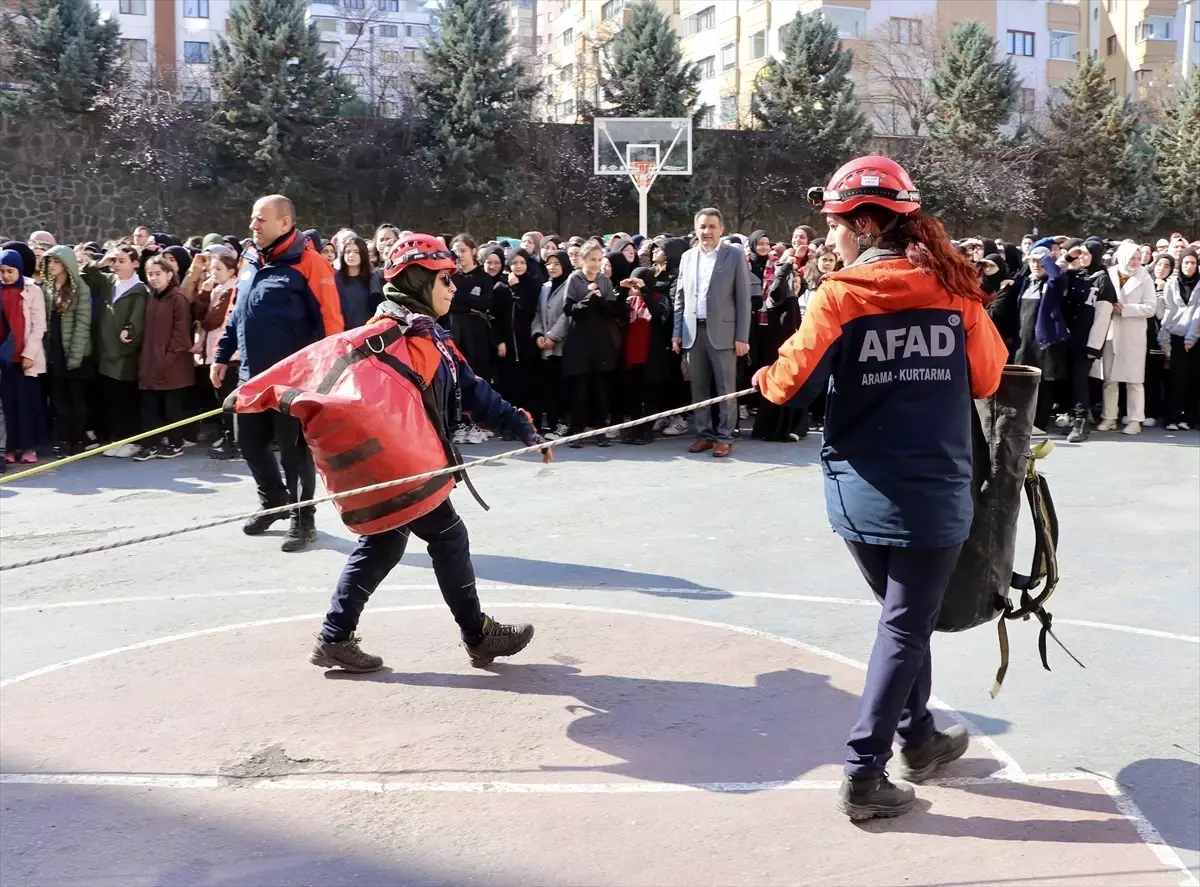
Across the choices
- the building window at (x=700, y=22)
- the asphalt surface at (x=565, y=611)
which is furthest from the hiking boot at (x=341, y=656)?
the building window at (x=700, y=22)

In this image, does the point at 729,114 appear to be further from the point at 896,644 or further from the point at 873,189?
the point at 896,644

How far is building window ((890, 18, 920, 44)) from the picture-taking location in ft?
162

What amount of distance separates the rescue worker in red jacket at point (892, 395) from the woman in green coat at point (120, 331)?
367 inches

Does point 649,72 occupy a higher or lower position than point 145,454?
higher

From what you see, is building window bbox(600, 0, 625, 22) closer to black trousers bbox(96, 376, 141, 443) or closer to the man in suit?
A: the man in suit

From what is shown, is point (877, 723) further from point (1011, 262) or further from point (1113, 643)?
point (1011, 262)

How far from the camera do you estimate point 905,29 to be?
50.1 m

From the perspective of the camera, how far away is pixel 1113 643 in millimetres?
6000

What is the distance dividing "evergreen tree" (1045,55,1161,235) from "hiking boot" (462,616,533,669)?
38.7m

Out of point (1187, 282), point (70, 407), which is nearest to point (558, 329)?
point (70, 407)

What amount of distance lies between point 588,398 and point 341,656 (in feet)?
24.8

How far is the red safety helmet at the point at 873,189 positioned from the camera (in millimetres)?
3846

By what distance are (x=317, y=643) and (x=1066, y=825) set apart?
3.12 m

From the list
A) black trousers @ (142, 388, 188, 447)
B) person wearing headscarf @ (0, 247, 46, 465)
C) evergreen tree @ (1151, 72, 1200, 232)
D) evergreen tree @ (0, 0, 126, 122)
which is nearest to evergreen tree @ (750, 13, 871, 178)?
evergreen tree @ (1151, 72, 1200, 232)
